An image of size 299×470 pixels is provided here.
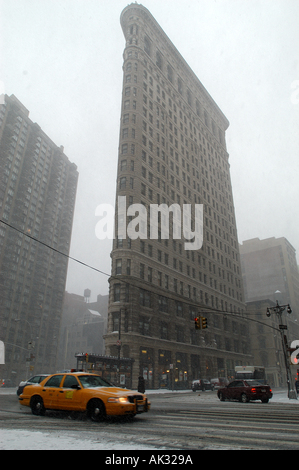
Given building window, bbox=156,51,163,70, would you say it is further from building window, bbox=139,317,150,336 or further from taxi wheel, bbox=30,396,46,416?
taxi wheel, bbox=30,396,46,416

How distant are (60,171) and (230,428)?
421 ft

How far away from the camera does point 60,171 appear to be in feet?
420

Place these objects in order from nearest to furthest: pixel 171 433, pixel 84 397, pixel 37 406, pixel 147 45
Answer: pixel 171 433
pixel 84 397
pixel 37 406
pixel 147 45

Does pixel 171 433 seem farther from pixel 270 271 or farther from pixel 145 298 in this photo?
pixel 270 271

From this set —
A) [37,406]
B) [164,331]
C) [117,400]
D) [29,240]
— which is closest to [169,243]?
[164,331]

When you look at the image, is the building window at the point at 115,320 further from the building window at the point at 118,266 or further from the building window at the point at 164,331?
the building window at the point at 164,331

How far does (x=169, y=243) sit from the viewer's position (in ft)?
196

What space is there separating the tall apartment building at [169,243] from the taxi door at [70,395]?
31.6 m

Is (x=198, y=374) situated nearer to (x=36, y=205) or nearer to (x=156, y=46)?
(x=156, y=46)

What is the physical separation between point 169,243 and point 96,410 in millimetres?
50412

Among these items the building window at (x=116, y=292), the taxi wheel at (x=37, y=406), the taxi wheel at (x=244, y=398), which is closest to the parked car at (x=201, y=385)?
the building window at (x=116, y=292)

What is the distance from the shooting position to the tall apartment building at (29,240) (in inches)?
3639

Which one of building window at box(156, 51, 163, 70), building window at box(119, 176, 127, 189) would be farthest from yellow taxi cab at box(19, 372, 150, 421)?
building window at box(156, 51, 163, 70)

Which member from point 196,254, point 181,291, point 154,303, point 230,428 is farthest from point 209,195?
point 230,428
